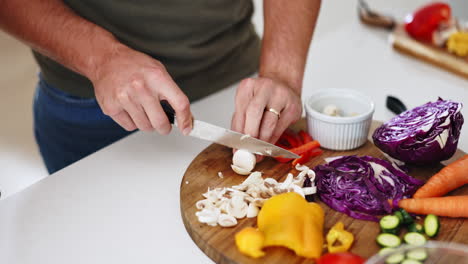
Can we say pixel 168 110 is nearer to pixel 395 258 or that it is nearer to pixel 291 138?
pixel 291 138

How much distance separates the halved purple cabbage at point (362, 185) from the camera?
1381mm

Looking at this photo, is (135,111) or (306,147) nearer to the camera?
(135,111)

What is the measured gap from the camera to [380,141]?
1.57 meters

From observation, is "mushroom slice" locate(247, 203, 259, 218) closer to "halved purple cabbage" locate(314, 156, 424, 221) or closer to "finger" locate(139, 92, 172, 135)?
"halved purple cabbage" locate(314, 156, 424, 221)

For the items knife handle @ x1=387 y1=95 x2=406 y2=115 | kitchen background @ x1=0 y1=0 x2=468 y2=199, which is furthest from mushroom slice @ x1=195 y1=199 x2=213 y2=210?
kitchen background @ x1=0 y1=0 x2=468 y2=199

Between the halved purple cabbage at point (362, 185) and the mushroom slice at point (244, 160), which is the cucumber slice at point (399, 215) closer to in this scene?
the halved purple cabbage at point (362, 185)

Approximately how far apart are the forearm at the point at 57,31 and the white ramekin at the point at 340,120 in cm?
70

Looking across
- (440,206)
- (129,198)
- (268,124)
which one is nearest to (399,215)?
(440,206)

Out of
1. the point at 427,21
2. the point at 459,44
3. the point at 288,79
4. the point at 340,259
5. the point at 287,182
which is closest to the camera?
the point at 340,259

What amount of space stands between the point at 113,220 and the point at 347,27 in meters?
1.81

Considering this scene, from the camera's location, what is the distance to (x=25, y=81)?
3.35 meters

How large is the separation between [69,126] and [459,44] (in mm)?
1737

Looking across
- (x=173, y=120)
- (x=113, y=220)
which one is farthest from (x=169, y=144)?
(x=113, y=220)

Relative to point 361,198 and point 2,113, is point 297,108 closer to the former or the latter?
point 361,198
